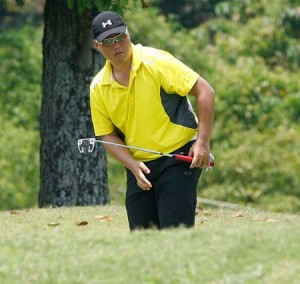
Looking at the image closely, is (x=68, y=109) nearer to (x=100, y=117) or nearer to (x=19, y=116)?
(x=100, y=117)

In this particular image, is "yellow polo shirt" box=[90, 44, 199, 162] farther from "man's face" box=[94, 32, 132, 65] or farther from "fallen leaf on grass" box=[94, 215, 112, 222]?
"fallen leaf on grass" box=[94, 215, 112, 222]

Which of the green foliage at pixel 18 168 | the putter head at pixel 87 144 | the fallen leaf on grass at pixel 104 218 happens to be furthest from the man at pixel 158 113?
the green foliage at pixel 18 168

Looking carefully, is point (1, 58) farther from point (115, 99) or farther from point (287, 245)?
point (287, 245)

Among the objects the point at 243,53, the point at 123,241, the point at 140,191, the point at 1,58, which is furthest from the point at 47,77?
the point at 243,53

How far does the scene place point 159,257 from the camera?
645 cm

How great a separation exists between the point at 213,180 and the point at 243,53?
445 cm

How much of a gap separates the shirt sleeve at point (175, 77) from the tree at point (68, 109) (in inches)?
195

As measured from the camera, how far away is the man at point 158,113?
7.82 meters

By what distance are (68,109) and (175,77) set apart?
528 centimetres

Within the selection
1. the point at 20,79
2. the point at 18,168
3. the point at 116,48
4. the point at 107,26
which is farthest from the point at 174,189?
the point at 20,79

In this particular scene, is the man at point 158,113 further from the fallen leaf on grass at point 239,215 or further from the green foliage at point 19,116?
the green foliage at point 19,116

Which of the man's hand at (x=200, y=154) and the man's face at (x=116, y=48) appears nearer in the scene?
the man's hand at (x=200, y=154)

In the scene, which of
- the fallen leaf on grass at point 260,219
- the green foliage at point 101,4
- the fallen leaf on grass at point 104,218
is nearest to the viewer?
the fallen leaf on grass at point 260,219

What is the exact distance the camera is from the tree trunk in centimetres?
1286
